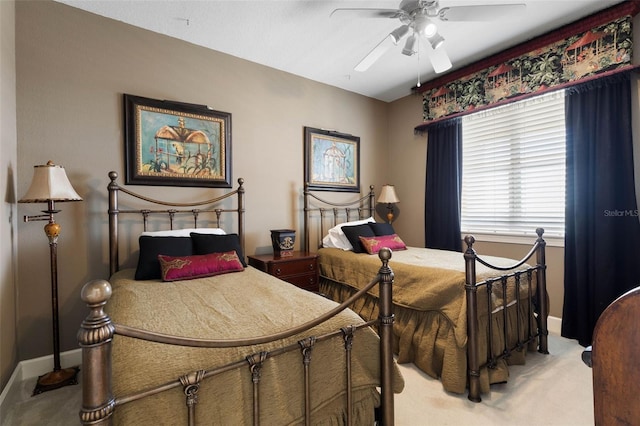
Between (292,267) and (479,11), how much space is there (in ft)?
8.04

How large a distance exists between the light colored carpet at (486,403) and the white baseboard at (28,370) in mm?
52

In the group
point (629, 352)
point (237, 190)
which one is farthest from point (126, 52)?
point (629, 352)

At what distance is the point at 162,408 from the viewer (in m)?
0.88

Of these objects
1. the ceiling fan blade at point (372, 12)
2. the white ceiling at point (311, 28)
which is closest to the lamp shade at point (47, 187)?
the white ceiling at point (311, 28)

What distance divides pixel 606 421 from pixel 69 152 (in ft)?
10.5

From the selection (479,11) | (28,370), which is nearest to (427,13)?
(479,11)

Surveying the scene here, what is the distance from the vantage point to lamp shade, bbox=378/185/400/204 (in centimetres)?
393

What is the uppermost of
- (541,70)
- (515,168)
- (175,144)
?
(541,70)

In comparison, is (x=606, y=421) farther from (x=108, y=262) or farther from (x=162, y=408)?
(x=108, y=262)

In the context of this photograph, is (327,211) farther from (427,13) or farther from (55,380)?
(55,380)

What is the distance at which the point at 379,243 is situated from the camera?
3082 mm

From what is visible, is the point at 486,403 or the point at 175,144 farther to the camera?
the point at 175,144

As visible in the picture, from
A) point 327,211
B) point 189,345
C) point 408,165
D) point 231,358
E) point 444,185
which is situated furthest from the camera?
point 408,165

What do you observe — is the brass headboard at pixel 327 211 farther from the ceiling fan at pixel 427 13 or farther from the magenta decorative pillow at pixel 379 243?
the ceiling fan at pixel 427 13
